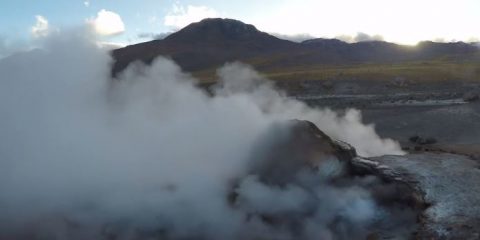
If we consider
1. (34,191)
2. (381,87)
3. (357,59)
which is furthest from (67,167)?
(357,59)

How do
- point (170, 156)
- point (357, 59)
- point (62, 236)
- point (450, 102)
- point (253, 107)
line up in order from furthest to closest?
point (357, 59) → point (450, 102) → point (253, 107) → point (170, 156) → point (62, 236)

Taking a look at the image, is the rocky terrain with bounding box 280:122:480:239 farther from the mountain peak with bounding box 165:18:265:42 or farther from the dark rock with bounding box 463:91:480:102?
the mountain peak with bounding box 165:18:265:42

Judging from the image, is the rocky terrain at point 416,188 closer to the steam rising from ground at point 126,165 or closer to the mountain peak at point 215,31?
the steam rising from ground at point 126,165

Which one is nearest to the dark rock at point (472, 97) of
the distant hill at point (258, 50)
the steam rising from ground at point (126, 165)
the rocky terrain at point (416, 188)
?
the rocky terrain at point (416, 188)

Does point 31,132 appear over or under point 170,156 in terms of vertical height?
over

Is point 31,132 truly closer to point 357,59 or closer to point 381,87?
point 381,87

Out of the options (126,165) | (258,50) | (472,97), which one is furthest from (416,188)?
(258,50)

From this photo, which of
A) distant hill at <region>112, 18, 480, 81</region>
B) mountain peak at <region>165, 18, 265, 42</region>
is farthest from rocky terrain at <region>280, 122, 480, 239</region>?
mountain peak at <region>165, 18, 265, 42</region>
